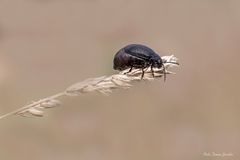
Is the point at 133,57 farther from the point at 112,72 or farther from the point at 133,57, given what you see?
the point at 112,72

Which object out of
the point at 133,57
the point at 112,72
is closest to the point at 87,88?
the point at 133,57

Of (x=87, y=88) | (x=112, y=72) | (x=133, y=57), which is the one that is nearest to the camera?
(x=87, y=88)

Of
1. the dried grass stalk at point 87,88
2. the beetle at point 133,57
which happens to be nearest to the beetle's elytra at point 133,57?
the beetle at point 133,57

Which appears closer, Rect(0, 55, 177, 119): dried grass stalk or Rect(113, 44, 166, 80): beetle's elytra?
Rect(0, 55, 177, 119): dried grass stalk

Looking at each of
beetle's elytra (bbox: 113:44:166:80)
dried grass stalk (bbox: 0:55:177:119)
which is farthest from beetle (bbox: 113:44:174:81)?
dried grass stalk (bbox: 0:55:177:119)

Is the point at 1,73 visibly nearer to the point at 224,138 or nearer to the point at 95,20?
the point at 224,138

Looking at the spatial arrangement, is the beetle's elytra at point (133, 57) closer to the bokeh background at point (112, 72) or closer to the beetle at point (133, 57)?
the beetle at point (133, 57)

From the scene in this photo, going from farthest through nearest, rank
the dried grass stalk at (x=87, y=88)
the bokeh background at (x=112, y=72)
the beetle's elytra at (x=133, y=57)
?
the bokeh background at (x=112, y=72) → the beetle's elytra at (x=133, y=57) → the dried grass stalk at (x=87, y=88)

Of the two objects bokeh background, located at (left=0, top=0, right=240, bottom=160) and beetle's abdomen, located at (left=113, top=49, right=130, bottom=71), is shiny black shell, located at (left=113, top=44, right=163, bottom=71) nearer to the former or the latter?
beetle's abdomen, located at (left=113, top=49, right=130, bottom=71)
